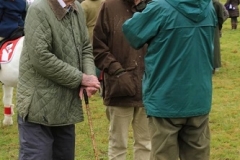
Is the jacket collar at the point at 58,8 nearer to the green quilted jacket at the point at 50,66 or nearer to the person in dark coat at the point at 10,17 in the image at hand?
the green quilted jacket at the point at 50,66

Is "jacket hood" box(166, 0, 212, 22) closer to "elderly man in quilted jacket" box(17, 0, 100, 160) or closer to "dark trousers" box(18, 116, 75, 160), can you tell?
"elderly man in quilted jacket" box(17, 0, 100, 160)

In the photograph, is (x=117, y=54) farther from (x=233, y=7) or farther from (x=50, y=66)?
(x=233, y=7)

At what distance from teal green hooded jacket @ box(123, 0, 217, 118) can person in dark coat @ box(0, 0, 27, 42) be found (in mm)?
2776

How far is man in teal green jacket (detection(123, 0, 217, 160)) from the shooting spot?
4.05 m

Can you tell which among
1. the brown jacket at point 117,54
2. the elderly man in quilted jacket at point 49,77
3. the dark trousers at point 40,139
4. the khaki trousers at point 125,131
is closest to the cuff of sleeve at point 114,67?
the brown jacket at point 117,54

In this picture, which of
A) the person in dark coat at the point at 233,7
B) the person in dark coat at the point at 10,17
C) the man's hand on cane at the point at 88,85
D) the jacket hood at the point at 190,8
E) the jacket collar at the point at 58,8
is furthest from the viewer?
the person in dark coat at the point at 233,7

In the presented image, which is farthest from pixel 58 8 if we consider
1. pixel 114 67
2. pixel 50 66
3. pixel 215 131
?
pixel 215 131

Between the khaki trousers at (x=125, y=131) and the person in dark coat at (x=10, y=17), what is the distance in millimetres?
1808

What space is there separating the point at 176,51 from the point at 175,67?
11 centimetres

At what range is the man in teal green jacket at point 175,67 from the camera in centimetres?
405

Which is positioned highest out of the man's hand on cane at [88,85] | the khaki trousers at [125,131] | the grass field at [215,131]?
the man's hand on cane at [88,85]

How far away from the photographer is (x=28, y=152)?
13.8 ft

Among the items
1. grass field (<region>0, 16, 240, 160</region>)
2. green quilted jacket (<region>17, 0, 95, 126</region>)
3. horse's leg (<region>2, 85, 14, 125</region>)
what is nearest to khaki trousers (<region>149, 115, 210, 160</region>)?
green quilted jacket (<region>17, 0, 95, 126</region>)

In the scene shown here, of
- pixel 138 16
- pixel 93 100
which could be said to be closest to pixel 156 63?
pixel 138 16
